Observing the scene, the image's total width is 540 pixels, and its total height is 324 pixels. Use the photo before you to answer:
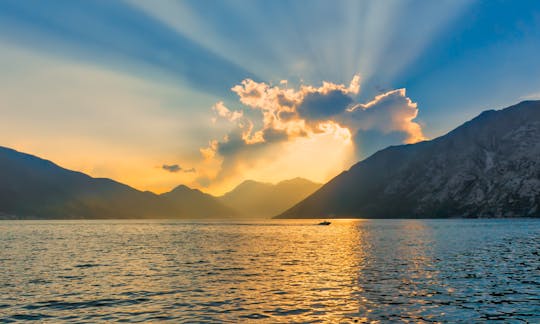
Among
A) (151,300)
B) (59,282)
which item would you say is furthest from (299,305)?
(59,282)

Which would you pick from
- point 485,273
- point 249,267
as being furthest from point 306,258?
point 485,273

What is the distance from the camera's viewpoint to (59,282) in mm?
46531

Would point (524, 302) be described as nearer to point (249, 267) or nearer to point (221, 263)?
point (249, 267)

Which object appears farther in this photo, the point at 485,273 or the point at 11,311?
the point at 485,273

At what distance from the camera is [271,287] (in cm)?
4278

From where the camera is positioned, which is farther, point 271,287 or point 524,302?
point 271,287

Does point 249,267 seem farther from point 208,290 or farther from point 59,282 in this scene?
point 59,282

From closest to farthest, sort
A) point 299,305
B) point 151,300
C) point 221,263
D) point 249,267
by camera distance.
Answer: point 299,305 → point 151,300 → point 249,267 → point 221,263

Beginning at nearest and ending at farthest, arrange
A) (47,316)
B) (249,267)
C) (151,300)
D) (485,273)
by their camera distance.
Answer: (47,316) < (151,300) < (485,273) < (249,267)

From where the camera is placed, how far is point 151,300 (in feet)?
119

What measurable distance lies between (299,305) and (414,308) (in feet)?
31.3

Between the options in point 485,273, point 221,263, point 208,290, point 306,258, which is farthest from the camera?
point 306,258

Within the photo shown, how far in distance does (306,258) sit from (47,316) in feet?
156

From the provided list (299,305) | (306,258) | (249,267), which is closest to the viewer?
(299,305)
